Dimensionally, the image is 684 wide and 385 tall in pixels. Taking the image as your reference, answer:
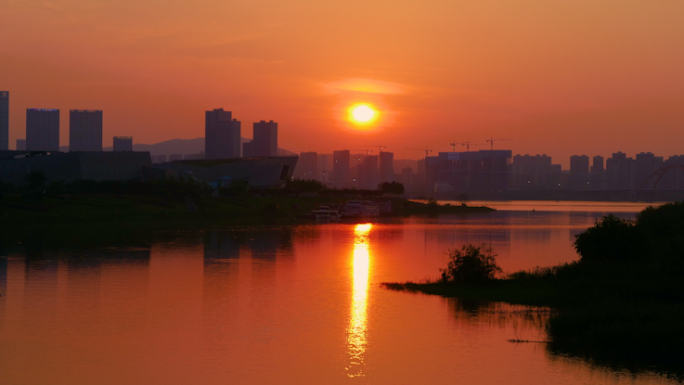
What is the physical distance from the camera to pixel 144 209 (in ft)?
335

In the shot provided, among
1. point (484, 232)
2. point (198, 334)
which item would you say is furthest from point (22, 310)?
point (484, 232)

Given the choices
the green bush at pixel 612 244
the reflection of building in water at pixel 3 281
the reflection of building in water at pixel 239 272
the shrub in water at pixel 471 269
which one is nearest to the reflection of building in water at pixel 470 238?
the reflection of building in water at pixel 239 272

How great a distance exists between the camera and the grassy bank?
23.8 metres

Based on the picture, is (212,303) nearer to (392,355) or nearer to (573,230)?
(392,355)

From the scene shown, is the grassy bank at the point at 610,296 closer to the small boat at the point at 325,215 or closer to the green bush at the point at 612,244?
the green bush at the point at 612,244

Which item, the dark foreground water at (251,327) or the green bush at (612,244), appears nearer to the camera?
the dark foreground water at (251,327)

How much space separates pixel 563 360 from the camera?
23.1 meters

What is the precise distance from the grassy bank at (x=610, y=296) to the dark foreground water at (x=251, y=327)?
1478mm

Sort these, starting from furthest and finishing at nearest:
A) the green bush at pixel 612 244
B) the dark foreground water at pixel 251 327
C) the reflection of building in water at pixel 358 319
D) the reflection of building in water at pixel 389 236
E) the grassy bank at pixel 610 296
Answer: the reflection of building in water at pixel 389 236 < the green bush at pixel 612 244 < the grassy bank at pixel 610 296 < the reflection of building in water at pixel 358 319 < the dark foreground water at pixel 251 327

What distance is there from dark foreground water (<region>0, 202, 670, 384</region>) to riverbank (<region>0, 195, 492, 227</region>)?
34.5 meters

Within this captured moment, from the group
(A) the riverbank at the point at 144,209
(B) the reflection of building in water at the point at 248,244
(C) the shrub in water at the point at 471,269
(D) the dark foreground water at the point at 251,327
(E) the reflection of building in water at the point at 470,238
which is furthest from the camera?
(A) the riverbank at the point at 144,209

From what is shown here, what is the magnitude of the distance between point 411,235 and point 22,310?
62.4 m

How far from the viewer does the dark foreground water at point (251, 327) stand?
21391 millimetres

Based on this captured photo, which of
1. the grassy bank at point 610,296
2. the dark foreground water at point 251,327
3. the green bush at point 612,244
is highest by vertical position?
the green bush at point 612,244
